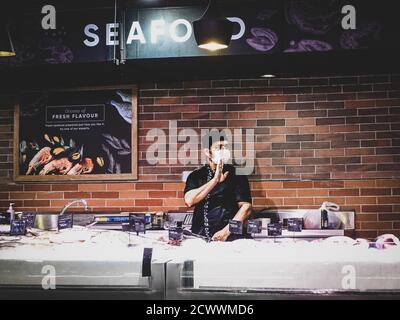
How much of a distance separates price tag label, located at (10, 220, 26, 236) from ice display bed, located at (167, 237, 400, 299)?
1379 millimetres

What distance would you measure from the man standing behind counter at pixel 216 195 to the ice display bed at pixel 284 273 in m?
1.72

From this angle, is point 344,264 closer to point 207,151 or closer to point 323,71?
point 207,151

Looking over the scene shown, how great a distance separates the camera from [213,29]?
4023mm

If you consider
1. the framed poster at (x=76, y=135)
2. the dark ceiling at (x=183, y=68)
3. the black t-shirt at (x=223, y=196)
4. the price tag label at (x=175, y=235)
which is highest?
the dark ceiling at (x=183, y=68)

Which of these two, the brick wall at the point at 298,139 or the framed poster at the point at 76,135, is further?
the framed poster at the point at 76,135

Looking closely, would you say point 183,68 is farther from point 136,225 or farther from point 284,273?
point 284,273

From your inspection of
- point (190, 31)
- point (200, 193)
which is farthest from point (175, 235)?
point (190, 31)

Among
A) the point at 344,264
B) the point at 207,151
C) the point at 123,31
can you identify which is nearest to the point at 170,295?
the point at 344,264

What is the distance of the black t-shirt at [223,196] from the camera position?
16.4 feet

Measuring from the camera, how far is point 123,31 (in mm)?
4910

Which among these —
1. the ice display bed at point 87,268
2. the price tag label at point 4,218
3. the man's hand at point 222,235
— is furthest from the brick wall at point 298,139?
the ice display bed at point 87,268

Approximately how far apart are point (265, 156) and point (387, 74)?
1.45m

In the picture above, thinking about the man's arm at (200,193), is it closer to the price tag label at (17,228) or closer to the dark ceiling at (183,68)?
the dark ceiling at (183,68)
